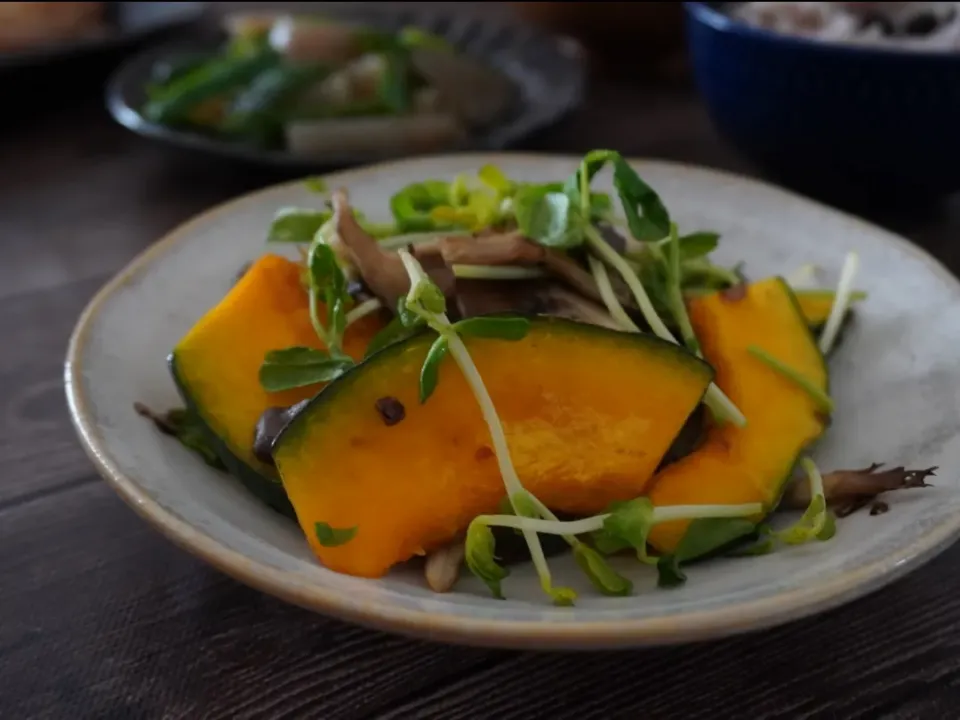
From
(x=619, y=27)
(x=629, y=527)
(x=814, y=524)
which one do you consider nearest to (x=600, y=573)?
(x=629, y=527)

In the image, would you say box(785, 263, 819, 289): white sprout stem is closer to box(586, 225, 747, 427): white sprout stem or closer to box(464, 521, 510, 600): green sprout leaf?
box(586, 225, 747, 427): white sprout stem

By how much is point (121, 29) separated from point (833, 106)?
4.34ft

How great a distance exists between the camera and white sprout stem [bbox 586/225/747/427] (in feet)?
2.25

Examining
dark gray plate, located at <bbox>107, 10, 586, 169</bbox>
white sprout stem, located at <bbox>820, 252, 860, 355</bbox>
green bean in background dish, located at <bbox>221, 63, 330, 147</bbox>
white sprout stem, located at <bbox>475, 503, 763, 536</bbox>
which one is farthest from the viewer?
green bean in background dish, located at <bbox>221, 63, 330, 147</bbox>

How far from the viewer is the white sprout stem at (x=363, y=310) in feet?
2.39

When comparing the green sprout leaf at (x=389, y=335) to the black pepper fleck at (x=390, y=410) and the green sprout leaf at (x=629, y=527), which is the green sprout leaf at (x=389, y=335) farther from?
the green sprout leaf at (x=629, y=527)

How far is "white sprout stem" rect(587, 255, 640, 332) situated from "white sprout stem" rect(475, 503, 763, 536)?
16 centimetres

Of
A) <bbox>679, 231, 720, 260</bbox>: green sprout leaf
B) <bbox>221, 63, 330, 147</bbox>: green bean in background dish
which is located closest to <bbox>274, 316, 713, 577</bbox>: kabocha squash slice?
<bbox>679, 231, 720, 260</bbox>: green sprout leaf

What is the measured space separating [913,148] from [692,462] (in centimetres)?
65

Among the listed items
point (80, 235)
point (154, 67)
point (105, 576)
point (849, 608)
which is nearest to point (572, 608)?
point (849, 608)

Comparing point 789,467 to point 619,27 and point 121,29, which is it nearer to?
point 619,27

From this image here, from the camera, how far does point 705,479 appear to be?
2.15ft

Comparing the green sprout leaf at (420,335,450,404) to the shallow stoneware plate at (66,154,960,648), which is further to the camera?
the green sprout leaf at (420,335,450,404)

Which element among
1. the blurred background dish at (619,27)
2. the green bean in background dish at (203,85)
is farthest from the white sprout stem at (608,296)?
the blurred background dish at (619,27)
